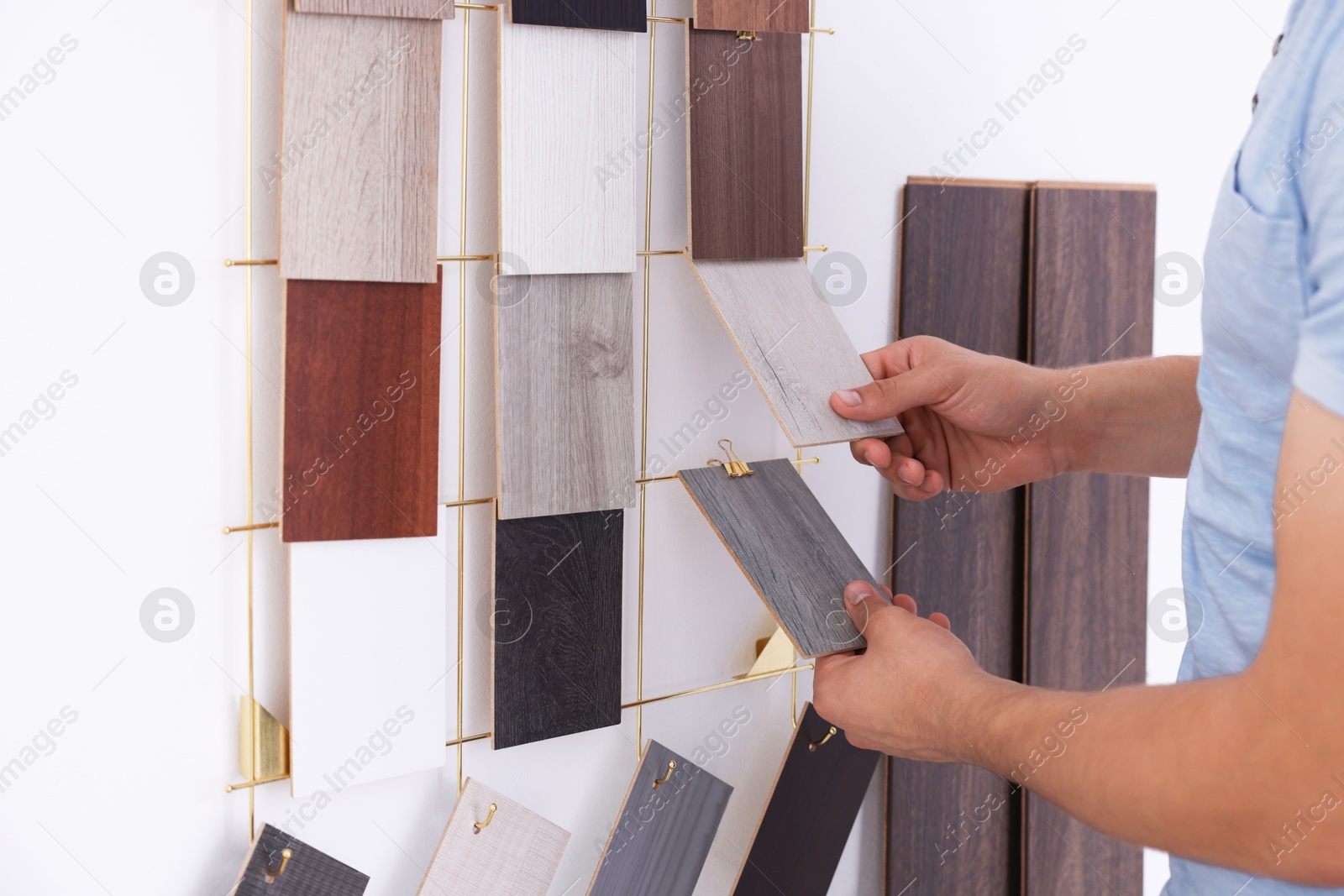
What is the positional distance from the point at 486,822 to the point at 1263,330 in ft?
2.40

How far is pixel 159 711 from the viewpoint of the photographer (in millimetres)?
801

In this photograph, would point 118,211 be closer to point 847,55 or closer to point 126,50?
point 126,50

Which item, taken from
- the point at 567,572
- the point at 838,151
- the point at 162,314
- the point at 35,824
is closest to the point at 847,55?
the point at 838,151

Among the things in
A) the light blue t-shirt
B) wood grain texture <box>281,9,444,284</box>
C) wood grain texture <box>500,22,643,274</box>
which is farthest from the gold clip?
the light blue t-shirt

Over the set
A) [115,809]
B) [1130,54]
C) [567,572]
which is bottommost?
[115,809]

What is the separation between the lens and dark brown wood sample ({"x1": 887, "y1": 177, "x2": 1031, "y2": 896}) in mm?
1131

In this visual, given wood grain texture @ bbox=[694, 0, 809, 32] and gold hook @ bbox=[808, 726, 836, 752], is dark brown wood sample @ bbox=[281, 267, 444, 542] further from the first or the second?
gold hook @ bbox=[808, 726, 836, 752]

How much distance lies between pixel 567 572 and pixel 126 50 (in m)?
0.54

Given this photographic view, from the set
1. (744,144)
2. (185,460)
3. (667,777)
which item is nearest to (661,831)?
(667,777)

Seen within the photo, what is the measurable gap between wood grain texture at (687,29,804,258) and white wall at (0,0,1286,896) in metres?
0.05

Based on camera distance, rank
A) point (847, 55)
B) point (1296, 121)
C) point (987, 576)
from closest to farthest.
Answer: point (1296, 121) → point (847, 55) → point (987, 576)

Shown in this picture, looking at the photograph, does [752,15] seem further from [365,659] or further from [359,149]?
[365,659]

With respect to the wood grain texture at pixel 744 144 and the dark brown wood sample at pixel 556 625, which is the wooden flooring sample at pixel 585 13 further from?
the dark brown wood sample at pixel 556 625

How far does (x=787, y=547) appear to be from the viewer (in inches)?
35.9
